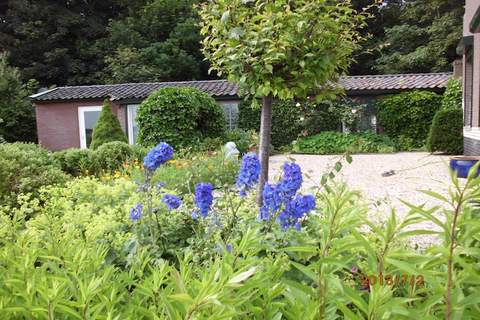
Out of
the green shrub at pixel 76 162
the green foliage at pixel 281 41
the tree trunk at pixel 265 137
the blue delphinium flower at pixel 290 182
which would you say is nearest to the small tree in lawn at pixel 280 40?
the green foliage at pixel 281 41

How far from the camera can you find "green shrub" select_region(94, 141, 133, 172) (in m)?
9.83

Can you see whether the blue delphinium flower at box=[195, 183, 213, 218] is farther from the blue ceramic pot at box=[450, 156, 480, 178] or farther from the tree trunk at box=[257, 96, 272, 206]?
the blue ceramic pot at box=[450, 156, 480, 178]

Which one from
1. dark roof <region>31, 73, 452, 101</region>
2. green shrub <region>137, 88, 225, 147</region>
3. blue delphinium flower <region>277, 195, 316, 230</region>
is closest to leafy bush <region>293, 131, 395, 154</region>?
dark roof <region>31, 73, 452, 101</region>

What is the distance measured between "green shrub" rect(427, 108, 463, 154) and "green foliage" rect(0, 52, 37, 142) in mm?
17709

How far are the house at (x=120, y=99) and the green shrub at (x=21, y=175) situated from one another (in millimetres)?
12422

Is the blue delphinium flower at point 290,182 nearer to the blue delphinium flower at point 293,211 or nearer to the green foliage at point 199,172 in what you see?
the blue delphinium flower at point 293,211

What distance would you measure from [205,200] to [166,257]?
562 mm

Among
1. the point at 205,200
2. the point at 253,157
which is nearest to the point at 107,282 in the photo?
the point at 205,200

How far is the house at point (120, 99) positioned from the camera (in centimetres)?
1862

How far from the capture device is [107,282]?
111cm

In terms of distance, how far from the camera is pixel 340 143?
1706 centimetres

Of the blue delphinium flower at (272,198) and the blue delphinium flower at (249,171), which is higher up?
the blue delphinium flower at (249,171)

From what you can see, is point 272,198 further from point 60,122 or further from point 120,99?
point 60,122

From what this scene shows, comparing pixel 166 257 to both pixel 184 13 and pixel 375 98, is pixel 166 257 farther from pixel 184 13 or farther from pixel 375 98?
pixel 184 13
